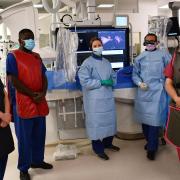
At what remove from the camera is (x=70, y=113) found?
11.1 ft

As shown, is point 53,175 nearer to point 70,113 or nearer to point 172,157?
point 70,113

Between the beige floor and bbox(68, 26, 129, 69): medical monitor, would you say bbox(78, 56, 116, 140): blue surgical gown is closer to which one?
the beige floor

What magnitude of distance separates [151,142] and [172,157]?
13.2 inches

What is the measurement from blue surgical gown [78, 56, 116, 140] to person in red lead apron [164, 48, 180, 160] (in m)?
0.92

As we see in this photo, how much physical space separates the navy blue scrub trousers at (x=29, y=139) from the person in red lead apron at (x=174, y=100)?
1231mm

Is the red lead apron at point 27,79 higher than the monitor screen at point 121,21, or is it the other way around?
the monitor screen at point 121,21

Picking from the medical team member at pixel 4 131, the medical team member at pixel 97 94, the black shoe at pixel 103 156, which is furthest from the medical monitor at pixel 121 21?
the medical team member at pixel 4 131

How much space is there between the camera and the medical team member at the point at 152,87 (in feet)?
9.84

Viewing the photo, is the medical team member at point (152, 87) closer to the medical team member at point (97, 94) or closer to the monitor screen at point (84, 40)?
the medical team member at point (97, 94)

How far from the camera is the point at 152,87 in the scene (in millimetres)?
3012

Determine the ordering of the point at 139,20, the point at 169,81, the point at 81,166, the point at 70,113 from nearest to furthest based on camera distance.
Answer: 1. the point at 169,81
2. the point at 81,166
3. the point at 70,113
4. the point at 139,20

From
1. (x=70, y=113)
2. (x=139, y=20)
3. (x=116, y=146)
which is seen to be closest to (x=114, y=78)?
(x=70, y=113)

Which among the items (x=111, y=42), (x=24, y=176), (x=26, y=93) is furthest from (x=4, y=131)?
(x=111, y=42)

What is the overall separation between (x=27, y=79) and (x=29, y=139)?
562 mm
